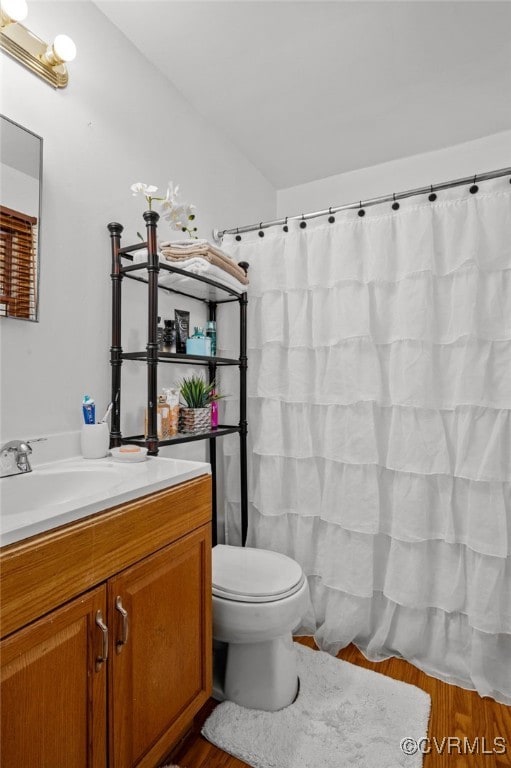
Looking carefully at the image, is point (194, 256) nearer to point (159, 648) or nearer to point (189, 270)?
point (189, 270)

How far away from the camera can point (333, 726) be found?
129 cm

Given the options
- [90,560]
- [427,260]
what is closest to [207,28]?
[427,260]

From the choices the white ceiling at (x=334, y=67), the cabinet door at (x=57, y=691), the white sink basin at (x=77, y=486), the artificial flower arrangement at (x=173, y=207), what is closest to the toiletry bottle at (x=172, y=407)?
the white sink basin at (x=77, y=486)

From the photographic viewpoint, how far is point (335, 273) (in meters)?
1.75

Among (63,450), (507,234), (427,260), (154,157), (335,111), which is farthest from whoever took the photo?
(335,111)

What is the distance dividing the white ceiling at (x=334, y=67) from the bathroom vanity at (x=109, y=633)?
168 cm

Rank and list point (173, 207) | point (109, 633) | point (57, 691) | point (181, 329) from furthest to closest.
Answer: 1. point (181, 329)
2. point (173, 207)
3. point (109, 633)
4. point (57, 691)

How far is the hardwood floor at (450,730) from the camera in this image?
3.87ft

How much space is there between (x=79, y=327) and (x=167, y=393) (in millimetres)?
411

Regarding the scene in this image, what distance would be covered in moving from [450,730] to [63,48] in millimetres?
2439

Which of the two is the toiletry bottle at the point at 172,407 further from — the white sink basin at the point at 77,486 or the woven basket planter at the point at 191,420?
the white sink basin at the point at 77,486

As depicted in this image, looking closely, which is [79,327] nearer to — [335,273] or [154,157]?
[154,157]

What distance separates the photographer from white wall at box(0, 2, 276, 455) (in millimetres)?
1196

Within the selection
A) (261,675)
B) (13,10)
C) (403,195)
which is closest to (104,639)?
(261,675)
